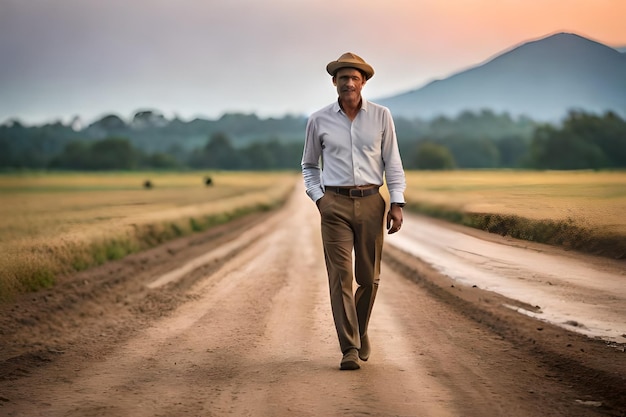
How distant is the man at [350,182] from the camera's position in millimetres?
7102

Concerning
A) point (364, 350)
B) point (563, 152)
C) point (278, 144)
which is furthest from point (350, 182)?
point (278, 144)

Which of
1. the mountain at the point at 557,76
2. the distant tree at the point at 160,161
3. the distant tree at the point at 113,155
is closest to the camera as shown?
the mountain at the point at 557,76

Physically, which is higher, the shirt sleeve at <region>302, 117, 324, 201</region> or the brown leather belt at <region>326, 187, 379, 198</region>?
the shirt sleeve at <region>302, 117, 324, 201</region>

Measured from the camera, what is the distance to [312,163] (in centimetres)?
737

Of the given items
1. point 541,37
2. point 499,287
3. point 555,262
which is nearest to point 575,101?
point 541,37

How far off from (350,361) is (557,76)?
7.90 meters

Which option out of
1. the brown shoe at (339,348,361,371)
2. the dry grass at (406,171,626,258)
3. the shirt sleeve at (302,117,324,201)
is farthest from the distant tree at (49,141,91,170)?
the brown shoe at (339,348,361,371)

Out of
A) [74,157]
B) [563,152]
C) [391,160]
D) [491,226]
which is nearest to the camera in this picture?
[391,160]

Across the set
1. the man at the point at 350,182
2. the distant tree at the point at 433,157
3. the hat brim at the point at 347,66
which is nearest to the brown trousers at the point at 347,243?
the man at the point at 350,182

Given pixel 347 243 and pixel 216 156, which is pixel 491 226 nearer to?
pixel 347 243

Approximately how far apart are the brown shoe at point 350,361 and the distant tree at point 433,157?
5125 centimetres

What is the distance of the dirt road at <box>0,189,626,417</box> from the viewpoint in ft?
19.8

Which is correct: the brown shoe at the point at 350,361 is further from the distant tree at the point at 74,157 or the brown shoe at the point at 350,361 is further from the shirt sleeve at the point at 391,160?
the distant tree at the point at 74,157

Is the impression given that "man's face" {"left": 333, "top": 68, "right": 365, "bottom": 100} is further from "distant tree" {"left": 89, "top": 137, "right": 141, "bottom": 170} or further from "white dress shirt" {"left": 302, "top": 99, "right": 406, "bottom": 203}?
"distant tree" {"left": 89, "top": 137, "right": 141, "bottom": 170}
